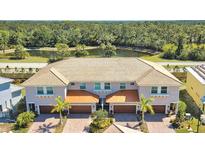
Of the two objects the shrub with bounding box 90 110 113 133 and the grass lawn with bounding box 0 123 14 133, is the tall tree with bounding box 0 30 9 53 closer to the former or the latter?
the grass lawn with bounding box 0 123 14 133

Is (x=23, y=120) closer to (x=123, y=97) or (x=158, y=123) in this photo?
(x=123, y=97)

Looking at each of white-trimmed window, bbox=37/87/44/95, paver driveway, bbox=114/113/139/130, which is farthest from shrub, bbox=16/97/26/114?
paver driveway, bbox=114/113/139/130

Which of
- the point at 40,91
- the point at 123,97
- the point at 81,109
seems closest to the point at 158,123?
the point at 123,97

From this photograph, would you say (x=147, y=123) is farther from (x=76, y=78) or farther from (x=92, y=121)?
(x=76, y=78)

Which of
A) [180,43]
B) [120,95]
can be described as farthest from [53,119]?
[180,43]

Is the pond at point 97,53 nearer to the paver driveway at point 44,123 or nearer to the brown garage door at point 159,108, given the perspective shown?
the brown garage door at point 159,108

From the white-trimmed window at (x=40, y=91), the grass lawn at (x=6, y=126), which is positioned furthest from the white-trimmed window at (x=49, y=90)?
the grass lawn at (x=6, y=126)
